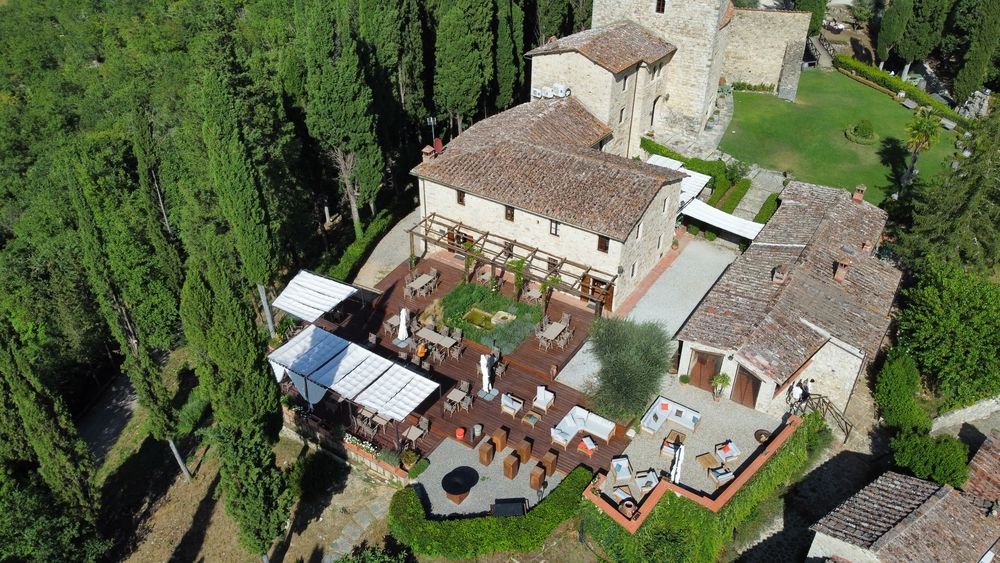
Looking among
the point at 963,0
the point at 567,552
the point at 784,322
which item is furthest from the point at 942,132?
the point at 567,552

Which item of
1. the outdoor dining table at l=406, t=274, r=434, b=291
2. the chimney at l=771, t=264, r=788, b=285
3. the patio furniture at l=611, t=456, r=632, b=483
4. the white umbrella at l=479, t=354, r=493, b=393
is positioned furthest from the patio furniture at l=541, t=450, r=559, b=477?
the chimney at l=771, t=264, r=788, b=285

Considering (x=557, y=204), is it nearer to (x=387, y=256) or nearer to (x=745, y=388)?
(x=387, y=256)

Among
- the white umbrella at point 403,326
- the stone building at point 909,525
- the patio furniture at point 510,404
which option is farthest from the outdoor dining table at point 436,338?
the stone building at point 909,525

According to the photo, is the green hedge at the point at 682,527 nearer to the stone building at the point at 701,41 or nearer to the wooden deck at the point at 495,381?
the wooden deck at the point at 495,381

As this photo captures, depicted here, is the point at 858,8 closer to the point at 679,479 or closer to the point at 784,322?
the point at 784,322

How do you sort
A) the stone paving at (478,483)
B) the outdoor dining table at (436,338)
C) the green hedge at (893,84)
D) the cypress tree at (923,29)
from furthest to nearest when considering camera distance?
1. the cypress tree at (923,29)
2. the green hedge at (893,84)
3. the outdoor dining table at (436,338)
4. the stone paving at (478,483)

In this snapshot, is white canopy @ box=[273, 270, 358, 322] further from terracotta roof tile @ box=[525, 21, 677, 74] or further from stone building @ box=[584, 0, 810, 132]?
terracotta roof tile @ box=[525, 21, 677, 74]
